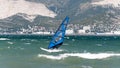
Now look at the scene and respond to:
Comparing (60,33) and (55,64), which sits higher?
(60,33)

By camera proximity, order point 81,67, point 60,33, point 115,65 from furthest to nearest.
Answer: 1. point 60,33
2. point 115,65
3. point 81,67

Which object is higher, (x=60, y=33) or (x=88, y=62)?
(x=60, y=33)

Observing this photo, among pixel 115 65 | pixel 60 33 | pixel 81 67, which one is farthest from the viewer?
pixel 60 33

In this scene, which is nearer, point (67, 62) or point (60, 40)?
point (67, 62)

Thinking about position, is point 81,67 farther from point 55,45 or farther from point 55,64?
point 55,45

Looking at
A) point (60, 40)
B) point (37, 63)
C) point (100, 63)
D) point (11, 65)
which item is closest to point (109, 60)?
point (100, 63)

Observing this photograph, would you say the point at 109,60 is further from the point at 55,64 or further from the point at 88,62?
the point at 55,64

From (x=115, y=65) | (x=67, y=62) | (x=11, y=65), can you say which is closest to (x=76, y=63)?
(x=67, y=62)

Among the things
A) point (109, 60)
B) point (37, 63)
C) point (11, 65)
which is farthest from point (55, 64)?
point (109, 60)

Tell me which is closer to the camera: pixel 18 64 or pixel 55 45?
pixel 18 64
